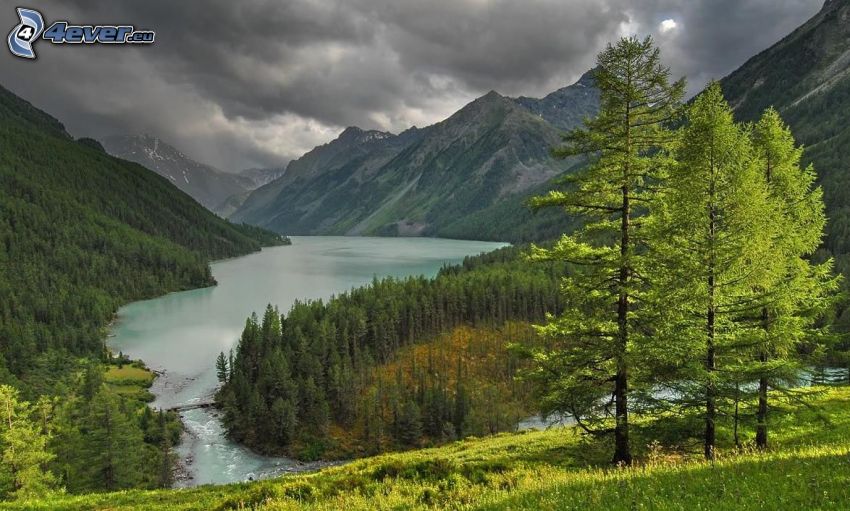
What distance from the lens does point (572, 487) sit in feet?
49.2

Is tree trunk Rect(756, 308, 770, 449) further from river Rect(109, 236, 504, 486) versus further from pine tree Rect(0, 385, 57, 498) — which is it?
river Rect(109, 236, 504, 486)

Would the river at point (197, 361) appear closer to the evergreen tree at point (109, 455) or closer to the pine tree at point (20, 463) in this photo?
the evergreen tree at point (109, 455)

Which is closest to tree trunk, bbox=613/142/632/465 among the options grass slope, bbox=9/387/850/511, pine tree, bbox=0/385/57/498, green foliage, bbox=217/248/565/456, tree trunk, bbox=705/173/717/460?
grass slope, bbox=9/387/850/511

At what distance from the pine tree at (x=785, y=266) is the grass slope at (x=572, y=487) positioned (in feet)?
11.8

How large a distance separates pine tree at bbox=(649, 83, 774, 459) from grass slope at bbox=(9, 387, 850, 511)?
4.71 metres

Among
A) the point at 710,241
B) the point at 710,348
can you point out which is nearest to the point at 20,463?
the point at 710,348

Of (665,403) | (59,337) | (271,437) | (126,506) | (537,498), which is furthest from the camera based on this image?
(59,337)

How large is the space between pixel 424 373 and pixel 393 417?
17949 mm

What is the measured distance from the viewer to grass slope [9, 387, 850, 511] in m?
12.4

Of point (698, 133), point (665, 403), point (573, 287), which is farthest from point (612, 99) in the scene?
point (665, 403)

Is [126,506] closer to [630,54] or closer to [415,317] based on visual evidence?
[630,54]

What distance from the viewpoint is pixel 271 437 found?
265 feet

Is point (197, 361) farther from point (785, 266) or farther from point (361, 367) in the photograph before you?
point (785, 266)

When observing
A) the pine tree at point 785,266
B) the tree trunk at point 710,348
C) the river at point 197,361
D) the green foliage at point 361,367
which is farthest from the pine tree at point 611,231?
the green foliage at point 361,367
